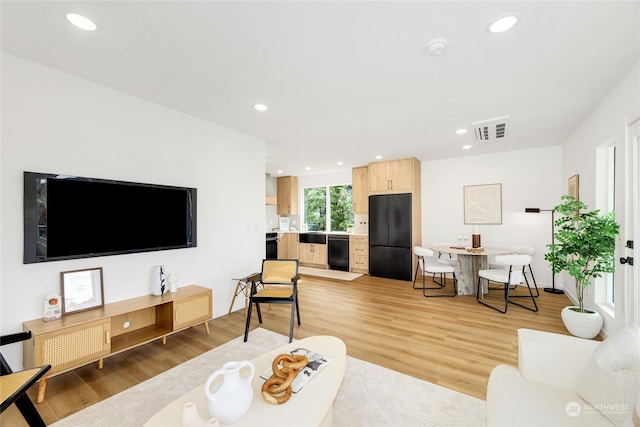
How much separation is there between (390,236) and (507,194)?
230 centimetres

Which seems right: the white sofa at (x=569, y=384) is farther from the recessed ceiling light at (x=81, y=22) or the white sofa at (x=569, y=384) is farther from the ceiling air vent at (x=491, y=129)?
the recessed ceiling light at (x=81, y=22)

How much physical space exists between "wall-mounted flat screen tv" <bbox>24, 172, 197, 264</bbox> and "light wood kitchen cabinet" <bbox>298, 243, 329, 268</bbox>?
159 inches

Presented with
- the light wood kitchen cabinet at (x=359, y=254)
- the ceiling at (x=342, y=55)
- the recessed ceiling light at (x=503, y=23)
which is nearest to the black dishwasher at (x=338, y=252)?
the light wood kitchen cabinet at (x=359, y=254)

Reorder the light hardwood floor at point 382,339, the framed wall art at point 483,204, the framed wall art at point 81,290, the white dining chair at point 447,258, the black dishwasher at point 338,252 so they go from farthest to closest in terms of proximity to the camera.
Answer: the black dishwasher at point 338,252, the framed wall art at point 483,204, the white dining chair at point 447,258, the framed wall art at point 81,290, the light hardwood floor at point 382,339

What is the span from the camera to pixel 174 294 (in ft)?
9.39

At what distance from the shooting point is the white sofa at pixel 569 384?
3.75 feet

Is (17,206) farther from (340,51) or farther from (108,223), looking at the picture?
(340,51)

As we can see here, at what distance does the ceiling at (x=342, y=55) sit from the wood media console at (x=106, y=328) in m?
2.06

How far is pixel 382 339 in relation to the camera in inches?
113

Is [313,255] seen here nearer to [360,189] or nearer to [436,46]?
[360,189]

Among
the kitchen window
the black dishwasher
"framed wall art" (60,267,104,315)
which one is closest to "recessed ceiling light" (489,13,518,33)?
"framed wall art" (60,267,104,315)

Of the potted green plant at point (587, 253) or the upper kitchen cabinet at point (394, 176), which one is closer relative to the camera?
the potted green plant at point (587, 253)

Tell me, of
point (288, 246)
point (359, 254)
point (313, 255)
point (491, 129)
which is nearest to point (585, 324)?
point (491, 129)

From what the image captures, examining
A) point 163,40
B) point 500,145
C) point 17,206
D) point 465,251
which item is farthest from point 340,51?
point 500,145
